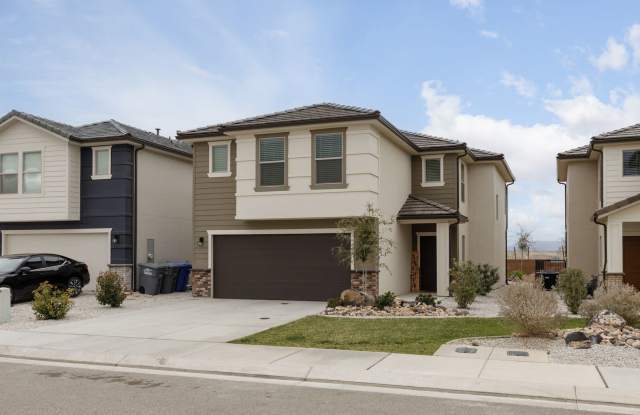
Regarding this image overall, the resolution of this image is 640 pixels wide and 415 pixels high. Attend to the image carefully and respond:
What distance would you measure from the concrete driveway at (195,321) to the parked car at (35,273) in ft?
12.4

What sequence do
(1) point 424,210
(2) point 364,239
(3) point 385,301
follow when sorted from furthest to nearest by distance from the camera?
(1) point 424,210
(2) point 364,239
(3) point 385,301

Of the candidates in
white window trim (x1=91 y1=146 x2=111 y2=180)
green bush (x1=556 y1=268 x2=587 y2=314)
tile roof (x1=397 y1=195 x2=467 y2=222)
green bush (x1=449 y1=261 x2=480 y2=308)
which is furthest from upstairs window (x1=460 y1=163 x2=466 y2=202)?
white window trim (x1=91 y1=146 x2=111 y2=180)

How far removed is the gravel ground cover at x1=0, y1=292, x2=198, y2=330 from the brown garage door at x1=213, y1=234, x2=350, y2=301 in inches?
54.8

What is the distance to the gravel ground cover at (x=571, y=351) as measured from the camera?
31.3 ft

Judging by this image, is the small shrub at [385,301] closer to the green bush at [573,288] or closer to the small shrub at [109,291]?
the green bush at [573,288]

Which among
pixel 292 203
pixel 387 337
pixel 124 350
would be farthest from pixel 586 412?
pixel 292 203

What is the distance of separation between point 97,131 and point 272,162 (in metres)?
7.68

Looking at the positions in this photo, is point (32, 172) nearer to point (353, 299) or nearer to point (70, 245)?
point (70, 245)

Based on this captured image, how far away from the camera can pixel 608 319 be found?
11734 mm

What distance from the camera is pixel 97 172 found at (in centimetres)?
2258

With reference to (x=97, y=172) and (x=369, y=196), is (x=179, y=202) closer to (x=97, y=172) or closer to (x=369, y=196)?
(x=97, y=172)

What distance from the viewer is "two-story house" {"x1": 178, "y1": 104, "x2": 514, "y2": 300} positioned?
60.5 ft

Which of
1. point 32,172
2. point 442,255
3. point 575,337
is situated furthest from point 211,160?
point 575,337

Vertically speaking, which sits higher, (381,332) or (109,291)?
(109,291)
